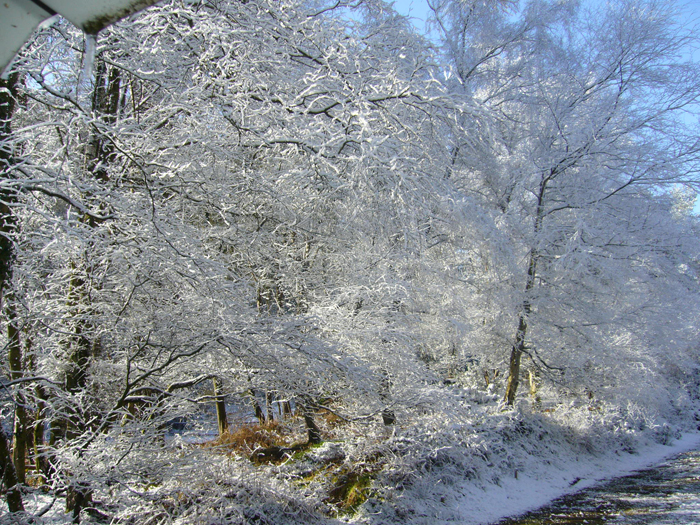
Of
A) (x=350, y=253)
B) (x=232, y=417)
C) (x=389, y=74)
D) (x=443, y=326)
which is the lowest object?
(x=232, y=417)

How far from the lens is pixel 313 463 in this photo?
6863mm

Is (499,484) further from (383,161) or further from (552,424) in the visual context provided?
(383,161)

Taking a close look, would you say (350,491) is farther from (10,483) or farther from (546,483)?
(546,483)

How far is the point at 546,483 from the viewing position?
8.48 metres

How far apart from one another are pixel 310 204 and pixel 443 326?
15.3 ft

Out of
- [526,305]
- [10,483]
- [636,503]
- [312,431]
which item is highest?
→ [526,305]

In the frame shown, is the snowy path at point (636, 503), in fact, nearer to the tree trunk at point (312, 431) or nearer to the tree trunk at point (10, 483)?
the tree trunk at point (312, 431)

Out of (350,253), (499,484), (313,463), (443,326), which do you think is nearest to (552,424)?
(499,484)

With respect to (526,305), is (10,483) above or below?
below

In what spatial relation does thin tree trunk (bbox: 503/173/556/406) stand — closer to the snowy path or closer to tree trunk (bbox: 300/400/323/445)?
the snowy path

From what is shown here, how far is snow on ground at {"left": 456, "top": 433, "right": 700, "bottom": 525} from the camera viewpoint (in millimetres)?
6949

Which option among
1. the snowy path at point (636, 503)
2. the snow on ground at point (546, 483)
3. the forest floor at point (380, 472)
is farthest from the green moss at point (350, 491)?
the snowy path at point (636, 503)

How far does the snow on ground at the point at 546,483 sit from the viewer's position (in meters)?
6.95

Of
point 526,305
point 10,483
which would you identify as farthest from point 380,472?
point 526,305
